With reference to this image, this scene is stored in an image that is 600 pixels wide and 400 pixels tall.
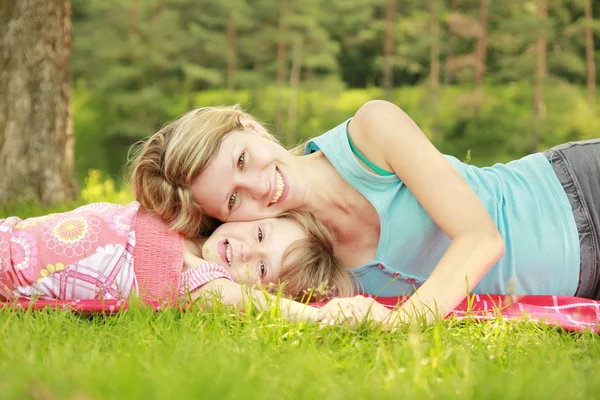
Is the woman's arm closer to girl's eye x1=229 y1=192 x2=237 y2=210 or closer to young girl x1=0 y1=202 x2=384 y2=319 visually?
young girl x1=0 y1=202 x2=384 y2=319

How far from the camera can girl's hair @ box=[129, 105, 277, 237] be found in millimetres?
2799

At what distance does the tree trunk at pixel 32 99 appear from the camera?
4.77 meters

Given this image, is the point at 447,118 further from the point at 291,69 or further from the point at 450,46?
the point at 291,69

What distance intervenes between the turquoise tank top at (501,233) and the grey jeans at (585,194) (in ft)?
0.11

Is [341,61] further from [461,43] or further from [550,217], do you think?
[550,217]

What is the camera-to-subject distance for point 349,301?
222 centimetres

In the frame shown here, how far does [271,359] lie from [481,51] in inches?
527

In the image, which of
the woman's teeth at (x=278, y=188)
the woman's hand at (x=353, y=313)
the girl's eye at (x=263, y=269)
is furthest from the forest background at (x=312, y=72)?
the woman's hand at (x=353, y=313)

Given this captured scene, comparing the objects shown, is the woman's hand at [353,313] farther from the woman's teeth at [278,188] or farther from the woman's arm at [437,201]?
the woman's teeth at [278,188]

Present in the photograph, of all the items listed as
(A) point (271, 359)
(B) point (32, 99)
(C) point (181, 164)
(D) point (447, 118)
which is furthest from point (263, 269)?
(D) point (447, 118)

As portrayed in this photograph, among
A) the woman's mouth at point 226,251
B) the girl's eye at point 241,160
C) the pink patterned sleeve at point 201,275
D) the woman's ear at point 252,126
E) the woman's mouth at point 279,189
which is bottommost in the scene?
the pink patterned sleeve at point 201,275

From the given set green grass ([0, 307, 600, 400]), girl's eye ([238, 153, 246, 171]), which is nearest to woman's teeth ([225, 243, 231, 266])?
girl's eye ([238, 153, 246, 171])

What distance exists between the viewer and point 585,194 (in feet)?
9.26

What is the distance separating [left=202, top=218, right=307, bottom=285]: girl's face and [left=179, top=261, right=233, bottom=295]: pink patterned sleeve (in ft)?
0.32
